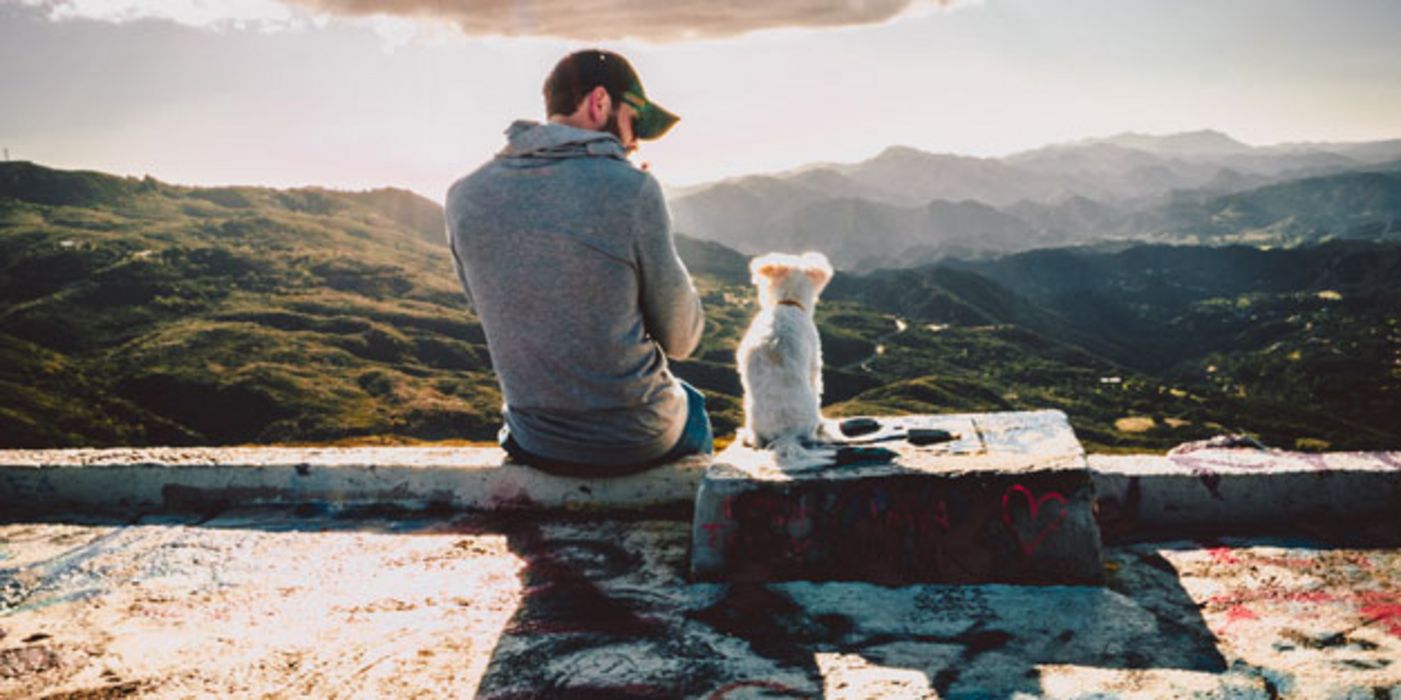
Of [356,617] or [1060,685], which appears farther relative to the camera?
[356,617]

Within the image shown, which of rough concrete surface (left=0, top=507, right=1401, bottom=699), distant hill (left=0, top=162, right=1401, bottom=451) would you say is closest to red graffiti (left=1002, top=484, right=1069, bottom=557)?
rough concrete surface (left=0, top=507, right=1401, bottom=699)

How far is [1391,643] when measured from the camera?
1.99m

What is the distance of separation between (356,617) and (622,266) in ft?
4.54

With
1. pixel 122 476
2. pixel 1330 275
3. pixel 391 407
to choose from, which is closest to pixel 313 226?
pixel 391 407

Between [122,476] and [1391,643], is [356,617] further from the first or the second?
[1391,643]

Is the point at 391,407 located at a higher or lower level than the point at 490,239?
lower

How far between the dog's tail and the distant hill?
58.1m

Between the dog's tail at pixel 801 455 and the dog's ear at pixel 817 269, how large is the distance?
1508 millimetres

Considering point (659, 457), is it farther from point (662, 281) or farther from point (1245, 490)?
point (1245, 490)

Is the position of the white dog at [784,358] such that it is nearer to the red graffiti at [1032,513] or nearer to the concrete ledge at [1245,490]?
the red graffiti at [1032,513]

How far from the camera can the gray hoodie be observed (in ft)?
8.58

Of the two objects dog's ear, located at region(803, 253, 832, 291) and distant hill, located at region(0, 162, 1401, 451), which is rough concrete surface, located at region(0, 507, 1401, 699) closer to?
dog's ear, located at region(803, 253, 832, 291)

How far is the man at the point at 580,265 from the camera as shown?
2.62 meters

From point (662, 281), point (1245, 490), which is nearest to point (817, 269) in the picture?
point (662, 281)
